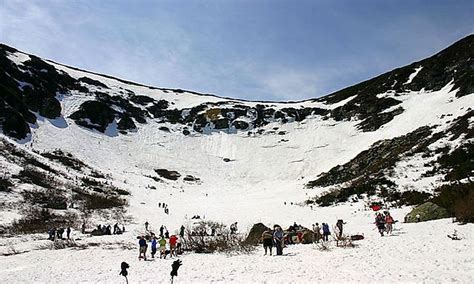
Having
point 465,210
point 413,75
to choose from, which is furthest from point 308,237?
point 413,75

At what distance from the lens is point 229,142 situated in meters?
81.9

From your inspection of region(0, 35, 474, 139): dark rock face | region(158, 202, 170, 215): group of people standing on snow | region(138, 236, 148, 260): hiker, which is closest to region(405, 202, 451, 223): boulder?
region(138, 236, 148, 260): hiker

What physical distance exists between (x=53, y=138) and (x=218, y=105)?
47.9 m

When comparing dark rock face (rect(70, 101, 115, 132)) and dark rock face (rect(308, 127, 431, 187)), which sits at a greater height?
dark rock face (rect(70, 101, 115, 132))

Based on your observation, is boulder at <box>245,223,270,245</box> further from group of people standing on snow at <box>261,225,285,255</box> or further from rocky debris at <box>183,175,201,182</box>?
rocky debris at <box>183,175,201,182</box>

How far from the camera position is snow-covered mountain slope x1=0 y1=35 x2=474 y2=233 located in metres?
38.4

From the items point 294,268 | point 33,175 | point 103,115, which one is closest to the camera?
point 294,268

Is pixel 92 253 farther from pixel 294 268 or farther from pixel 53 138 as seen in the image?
pixel 53 138

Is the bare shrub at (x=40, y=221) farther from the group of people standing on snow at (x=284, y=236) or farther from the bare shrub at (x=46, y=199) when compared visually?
the group of people standing on snow at (x=284, y=236)

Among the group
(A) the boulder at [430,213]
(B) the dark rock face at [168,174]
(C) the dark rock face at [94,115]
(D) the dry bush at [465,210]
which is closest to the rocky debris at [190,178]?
(B) the dark rock face at [168,174]

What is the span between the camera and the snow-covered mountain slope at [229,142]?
Answer: 38.4 metres

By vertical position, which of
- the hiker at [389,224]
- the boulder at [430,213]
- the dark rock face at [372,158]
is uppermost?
the dark rock face at [372,158]

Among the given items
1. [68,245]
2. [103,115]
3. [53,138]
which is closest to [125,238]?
[68,245]

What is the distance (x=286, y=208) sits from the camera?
3956cm
